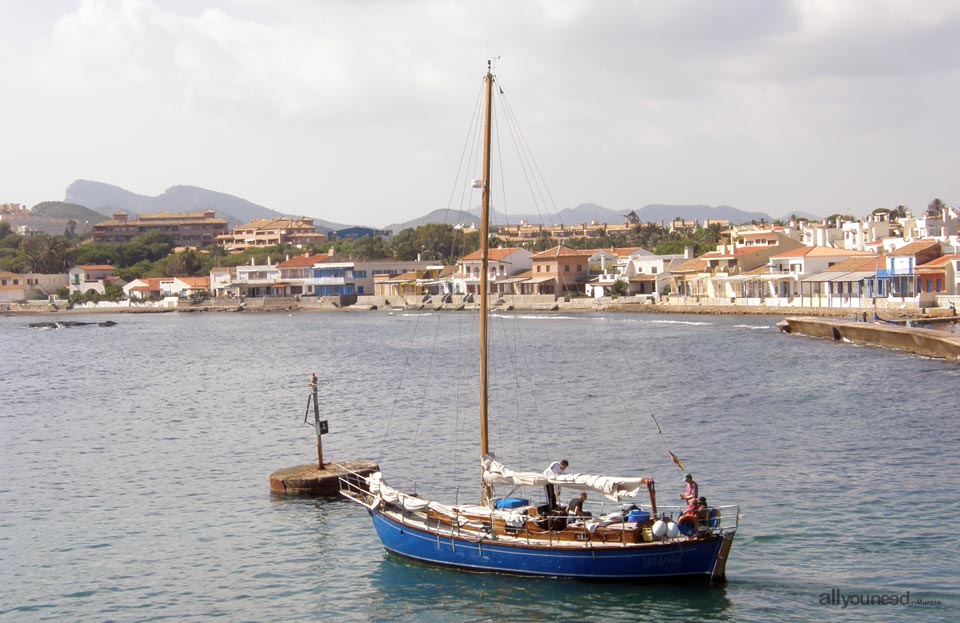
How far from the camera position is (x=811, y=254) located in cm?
8894

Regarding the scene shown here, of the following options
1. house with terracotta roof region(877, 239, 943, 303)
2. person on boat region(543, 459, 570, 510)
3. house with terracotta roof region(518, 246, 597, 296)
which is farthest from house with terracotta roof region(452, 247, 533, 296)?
person on boat region(543, 459, 570, 510)

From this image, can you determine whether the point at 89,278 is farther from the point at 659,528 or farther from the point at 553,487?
the point at 659,528

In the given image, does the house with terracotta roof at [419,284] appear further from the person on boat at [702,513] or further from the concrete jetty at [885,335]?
the person on boat at [702,513]

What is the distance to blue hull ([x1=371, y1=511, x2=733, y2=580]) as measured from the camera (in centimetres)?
1698

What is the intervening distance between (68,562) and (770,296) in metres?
79.2

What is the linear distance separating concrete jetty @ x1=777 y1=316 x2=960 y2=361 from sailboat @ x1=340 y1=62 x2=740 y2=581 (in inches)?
1365

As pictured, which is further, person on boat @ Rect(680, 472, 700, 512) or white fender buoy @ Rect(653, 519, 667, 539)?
person on boat @ Rect(680, 472, 700, 512)

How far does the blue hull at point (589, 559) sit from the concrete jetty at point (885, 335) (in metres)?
34.8

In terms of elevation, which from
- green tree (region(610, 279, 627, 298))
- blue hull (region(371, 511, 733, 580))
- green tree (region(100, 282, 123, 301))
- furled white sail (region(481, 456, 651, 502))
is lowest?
blue hull (region(371, 511, 733, 580))

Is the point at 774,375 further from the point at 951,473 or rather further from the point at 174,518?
the point at 174,518

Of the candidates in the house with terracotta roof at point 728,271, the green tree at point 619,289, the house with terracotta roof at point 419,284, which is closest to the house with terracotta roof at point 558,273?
the green tree at point 619,289

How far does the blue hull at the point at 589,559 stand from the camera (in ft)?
55.7

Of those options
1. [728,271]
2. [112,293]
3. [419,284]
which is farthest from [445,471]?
[112,293]

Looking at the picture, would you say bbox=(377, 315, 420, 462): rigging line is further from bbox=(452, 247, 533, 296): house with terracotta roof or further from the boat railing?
bbox=(452, 247, 533, 296): house with terracotta roof
